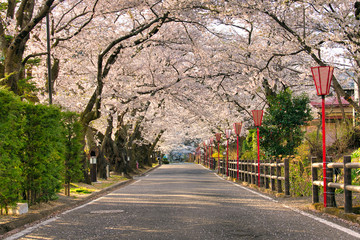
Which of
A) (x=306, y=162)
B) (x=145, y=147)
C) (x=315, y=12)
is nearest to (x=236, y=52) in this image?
(x=315, y=12)

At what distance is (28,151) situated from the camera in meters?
10.2

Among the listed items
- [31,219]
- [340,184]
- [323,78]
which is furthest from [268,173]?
[31,219]

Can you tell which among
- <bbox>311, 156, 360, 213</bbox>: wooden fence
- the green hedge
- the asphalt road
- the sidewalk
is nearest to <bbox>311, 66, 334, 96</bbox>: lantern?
<bbox>311, 156, 360, 213</bbox>: wooden fence

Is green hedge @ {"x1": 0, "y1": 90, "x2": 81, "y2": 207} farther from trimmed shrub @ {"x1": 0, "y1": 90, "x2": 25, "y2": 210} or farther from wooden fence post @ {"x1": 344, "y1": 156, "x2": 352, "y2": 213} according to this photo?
wooden fence post @ {"x1": 344, "y1": 156, "x2": 352, "y2": 213}

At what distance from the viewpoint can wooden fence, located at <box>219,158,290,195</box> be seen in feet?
44.9

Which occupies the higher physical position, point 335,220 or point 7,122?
point 7,122

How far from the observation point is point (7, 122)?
8.15m

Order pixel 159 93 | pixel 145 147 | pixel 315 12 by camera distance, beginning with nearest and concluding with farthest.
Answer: pixel 315 12 < pixel 159 93 < pixel 145 147

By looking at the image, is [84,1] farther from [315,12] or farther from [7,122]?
[7,122]

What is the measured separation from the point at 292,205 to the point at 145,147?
1868 inches

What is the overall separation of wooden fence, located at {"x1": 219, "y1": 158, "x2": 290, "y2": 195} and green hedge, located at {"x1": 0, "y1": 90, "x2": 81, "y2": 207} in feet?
21.8

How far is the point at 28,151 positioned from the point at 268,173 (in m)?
11.3

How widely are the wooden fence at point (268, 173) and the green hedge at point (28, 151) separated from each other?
21.8ft

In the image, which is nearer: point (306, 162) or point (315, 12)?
point (306, 162)
